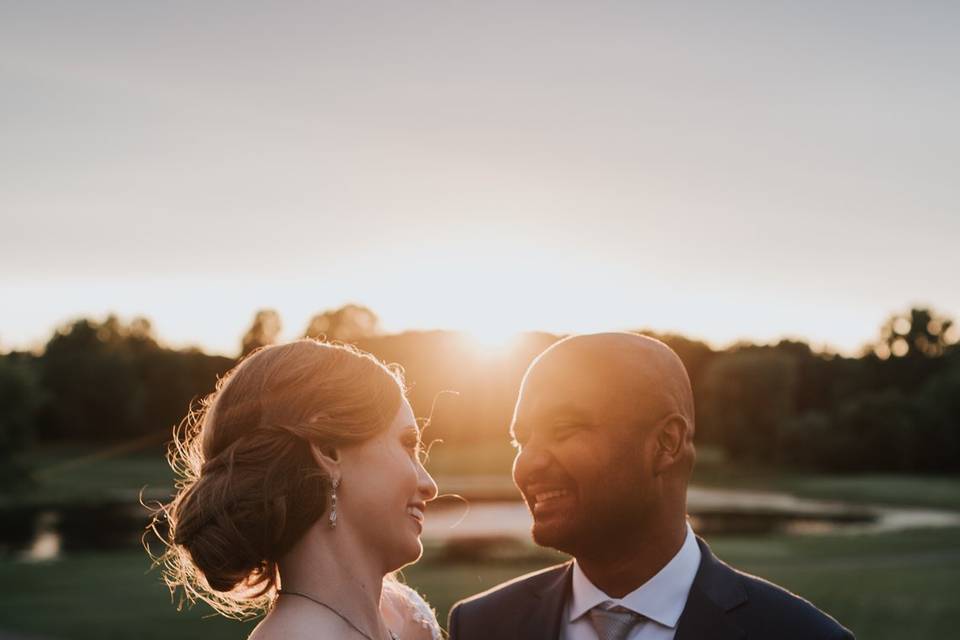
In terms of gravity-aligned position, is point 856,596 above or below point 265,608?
below

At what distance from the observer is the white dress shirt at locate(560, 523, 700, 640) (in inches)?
150

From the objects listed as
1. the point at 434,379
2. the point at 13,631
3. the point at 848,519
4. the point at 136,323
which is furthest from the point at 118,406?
the point at 13,631

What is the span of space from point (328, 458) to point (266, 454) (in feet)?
0.78

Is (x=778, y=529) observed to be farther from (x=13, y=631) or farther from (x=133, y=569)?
(x=13, y=631)

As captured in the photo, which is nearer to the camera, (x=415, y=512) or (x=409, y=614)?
(x=415, y=512)

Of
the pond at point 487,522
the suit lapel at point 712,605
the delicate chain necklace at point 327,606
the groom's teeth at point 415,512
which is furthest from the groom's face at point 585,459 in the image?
the pond at point 487,522

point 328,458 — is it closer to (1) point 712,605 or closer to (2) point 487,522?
(1) point 712,605

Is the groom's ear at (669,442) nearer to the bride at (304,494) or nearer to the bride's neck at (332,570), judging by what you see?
the bride at (304,494)

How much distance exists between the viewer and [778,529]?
135 ft

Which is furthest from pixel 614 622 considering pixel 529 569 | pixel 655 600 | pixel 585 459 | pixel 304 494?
pixel 529 569

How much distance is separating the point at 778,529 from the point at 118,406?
61232 millimetres

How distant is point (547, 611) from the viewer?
4.02 m

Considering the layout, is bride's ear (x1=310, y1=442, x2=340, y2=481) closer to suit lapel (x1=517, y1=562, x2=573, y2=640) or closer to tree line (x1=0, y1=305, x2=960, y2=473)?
suit lapel (x1=517, y1=562, x2=573, y2=640)

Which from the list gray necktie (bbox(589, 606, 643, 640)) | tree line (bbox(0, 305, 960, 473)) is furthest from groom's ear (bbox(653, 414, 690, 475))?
tree line (bbox(0, 305, 960, 473))
